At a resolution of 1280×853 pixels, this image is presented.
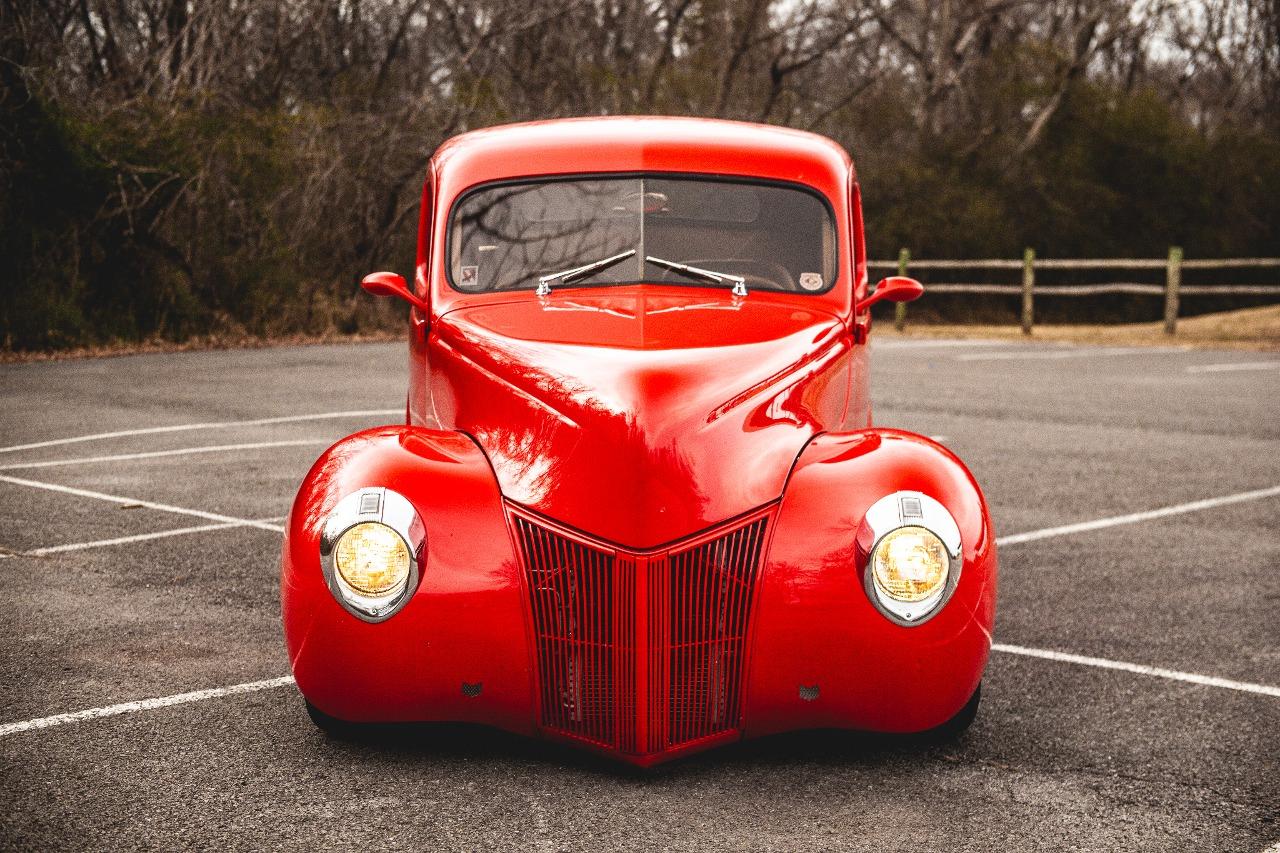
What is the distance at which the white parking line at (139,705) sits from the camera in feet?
13.3

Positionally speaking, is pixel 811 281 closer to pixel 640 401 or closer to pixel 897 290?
pixel 897 290

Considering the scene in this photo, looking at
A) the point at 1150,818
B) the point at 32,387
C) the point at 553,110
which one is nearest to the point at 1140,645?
the point at 1150,818

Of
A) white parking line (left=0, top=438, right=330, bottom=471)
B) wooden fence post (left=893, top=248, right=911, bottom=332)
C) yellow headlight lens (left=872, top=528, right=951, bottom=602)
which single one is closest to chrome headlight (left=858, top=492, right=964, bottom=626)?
yellow headlight lens (left=872, top=528, right=951, bottom=602)

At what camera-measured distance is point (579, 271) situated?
4863 millimetres

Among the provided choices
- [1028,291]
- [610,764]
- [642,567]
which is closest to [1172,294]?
[1028,291]

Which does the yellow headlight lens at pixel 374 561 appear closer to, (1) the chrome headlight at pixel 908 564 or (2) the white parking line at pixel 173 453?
(1) the chrome headlight at pixel 908 564

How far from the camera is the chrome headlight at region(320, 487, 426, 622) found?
3613 mm

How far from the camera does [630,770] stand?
3746 mm

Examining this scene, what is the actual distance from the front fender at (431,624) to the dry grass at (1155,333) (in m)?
19.3

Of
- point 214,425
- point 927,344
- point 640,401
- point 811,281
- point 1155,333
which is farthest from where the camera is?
point 1155,333

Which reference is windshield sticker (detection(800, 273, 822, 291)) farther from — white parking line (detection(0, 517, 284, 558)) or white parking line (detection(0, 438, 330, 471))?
white parking line (detection(0, 438, 330, 471))

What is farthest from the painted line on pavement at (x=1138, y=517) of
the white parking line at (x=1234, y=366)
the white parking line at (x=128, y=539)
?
the white parking line at (x=1234, y=366)

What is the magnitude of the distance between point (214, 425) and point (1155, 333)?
1839 centimetres

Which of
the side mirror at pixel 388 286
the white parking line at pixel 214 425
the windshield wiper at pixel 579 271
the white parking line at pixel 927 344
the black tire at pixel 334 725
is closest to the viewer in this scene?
the black tire at pixel 334 725
